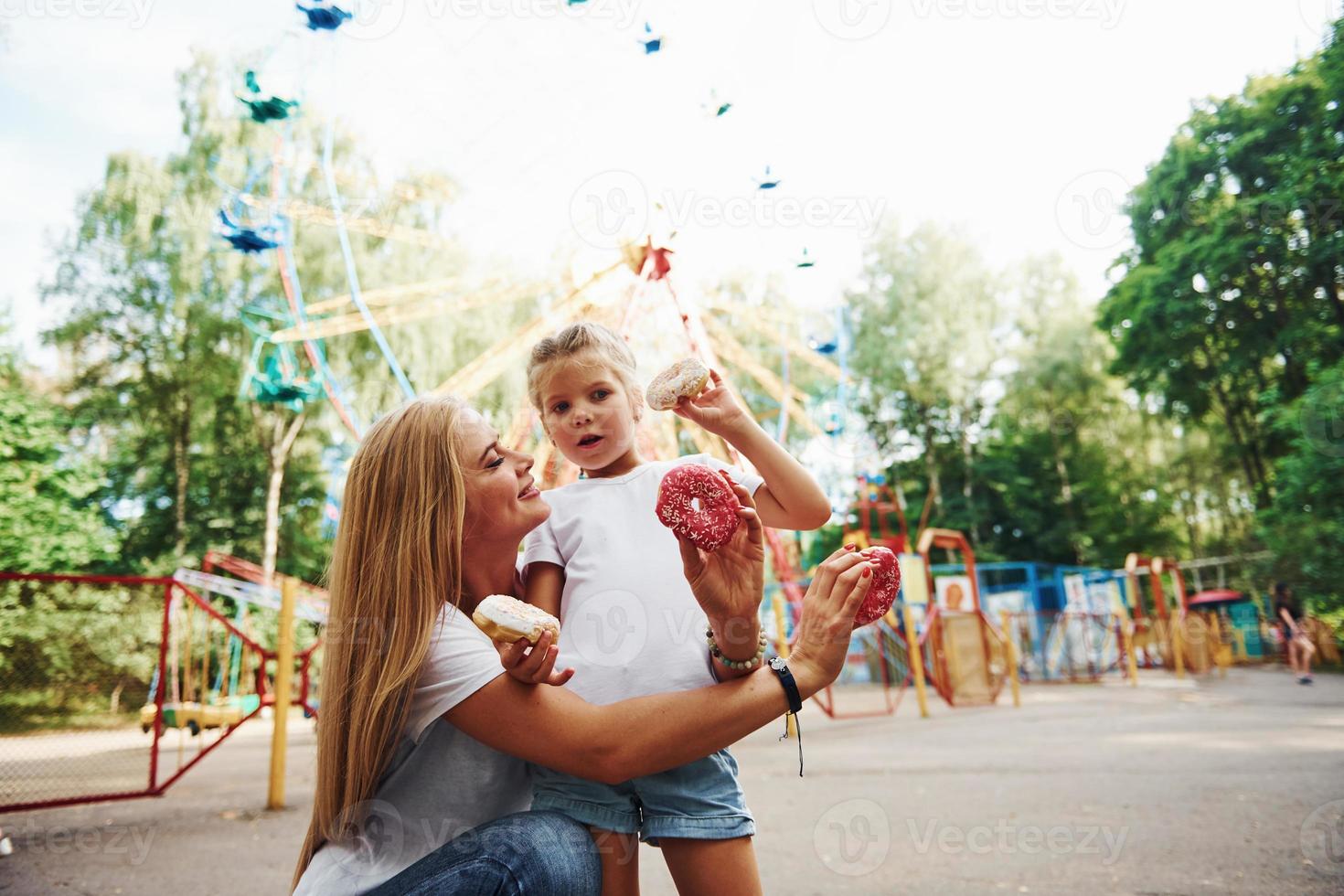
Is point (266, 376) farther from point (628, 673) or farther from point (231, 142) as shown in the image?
point (231, 142)

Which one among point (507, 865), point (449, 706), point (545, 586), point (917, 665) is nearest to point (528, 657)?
point (449, 706)

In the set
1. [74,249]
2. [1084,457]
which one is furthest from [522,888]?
[1084,457]

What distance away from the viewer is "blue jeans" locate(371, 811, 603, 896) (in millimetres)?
1194

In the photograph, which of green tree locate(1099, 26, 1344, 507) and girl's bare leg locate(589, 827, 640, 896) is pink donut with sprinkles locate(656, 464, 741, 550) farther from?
green tree locate(1099, 26, 1344, 507)

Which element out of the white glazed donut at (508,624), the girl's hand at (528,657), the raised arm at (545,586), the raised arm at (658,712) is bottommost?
the raised arm at (658,712)

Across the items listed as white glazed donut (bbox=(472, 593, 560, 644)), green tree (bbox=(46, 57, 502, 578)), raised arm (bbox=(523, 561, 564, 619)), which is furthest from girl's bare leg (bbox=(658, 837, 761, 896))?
green tree (bbox=(46, 57, 502, 578))

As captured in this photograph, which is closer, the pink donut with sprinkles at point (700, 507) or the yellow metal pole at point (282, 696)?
the pink donut with sprinkles at point (700, 507)

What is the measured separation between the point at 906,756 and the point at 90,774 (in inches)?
247

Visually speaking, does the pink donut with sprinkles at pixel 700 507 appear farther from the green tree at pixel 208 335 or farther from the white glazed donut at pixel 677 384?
the green tree at pixel 208 335

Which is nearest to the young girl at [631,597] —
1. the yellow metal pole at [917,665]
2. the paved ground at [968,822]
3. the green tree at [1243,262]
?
the paved ground at [968,822]

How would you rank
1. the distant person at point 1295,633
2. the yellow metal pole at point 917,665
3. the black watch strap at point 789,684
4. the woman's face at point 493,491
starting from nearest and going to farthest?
the black watch strap at point 789,684, the woman's face at point 493,491, the yellow metal pole at point 917,665, the distant person at point 1295,633

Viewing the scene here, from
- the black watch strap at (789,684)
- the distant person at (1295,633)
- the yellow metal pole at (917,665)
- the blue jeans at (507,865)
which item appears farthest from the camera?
the distant person at (1295,633)

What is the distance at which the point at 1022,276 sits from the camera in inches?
1100

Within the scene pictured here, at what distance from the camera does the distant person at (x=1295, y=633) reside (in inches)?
590
